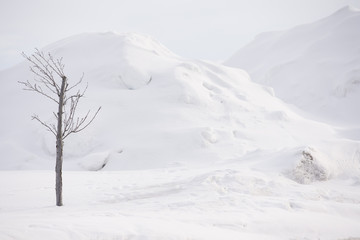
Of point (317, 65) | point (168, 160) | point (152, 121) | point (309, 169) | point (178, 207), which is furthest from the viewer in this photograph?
point (317, 65)

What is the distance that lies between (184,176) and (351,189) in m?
7.05

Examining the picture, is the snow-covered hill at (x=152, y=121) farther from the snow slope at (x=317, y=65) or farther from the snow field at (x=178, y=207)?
the snow slope at (x=317, y=65)

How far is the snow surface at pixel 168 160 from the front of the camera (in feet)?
23.9

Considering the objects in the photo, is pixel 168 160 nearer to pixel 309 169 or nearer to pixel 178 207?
pixel 309 169

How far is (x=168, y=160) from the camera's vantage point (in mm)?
22453

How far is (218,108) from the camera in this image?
98.6 ft

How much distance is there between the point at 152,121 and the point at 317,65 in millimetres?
42745

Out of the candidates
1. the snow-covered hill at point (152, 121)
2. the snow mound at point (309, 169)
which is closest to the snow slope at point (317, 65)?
the snow-covered hill at point (152, 121)

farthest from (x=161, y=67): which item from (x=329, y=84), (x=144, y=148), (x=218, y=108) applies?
(x=329, y=84)

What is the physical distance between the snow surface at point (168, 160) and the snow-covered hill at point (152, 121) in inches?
4.5

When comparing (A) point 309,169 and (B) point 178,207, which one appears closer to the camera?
(B) point 178,207

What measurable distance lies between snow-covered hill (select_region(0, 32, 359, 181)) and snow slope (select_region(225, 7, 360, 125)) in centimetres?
1414

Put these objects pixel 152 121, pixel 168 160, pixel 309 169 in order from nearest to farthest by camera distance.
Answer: pixel 309 169 → pixel 168 160 → pixel 152 121

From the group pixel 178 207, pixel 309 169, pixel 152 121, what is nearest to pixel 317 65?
pixel 152 121
